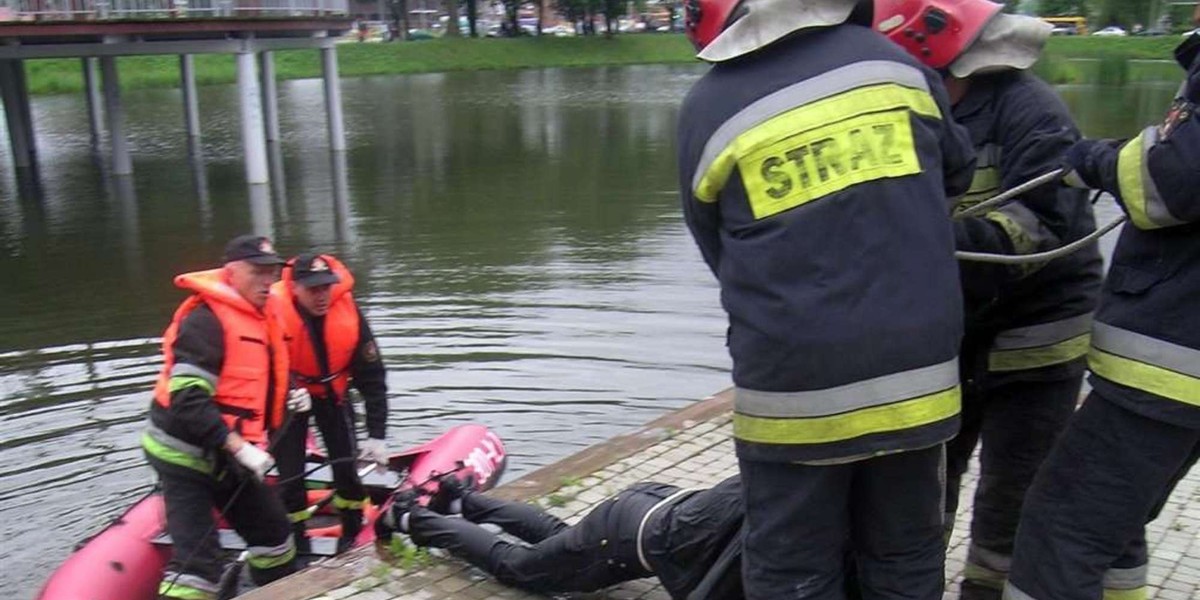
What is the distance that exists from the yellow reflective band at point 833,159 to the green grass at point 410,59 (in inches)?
1816

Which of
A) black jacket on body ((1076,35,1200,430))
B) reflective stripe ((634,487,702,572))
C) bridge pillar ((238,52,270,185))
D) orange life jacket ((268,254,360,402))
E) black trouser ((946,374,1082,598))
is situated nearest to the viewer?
black jacket on body ((1076,35,1200,430))

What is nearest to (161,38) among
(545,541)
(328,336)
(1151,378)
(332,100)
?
(332,100)

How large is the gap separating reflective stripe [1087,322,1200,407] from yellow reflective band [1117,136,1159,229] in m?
0.31

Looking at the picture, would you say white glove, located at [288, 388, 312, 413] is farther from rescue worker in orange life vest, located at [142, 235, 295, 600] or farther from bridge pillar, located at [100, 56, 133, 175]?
bridge pillar, located at [100, 56, 133, 175]

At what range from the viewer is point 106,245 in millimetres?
14719

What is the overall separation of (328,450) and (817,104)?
4314 mm

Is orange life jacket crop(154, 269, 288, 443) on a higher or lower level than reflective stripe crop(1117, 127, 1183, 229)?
lower

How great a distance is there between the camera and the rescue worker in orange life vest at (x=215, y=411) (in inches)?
191

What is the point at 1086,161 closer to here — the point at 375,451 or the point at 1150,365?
the point at 1150,365

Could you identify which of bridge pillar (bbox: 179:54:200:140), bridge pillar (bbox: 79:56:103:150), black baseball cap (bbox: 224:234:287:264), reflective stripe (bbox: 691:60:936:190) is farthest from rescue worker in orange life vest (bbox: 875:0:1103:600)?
bridge pillar (bbox: 79:56:103:150)

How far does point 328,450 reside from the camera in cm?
615

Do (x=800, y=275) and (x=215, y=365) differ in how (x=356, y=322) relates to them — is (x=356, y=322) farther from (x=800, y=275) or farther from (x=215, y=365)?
(x=800, y=275)

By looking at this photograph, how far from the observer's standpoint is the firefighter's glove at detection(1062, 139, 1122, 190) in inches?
117

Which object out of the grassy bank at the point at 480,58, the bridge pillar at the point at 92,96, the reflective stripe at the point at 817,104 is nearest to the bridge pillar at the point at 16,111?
the bridge pillar at the point at 92,96
